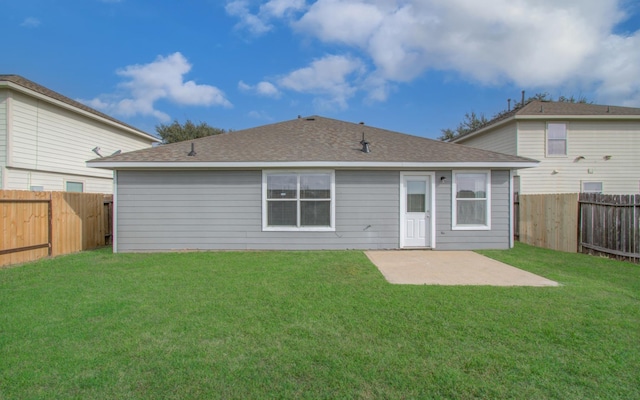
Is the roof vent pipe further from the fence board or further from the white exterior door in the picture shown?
the fence board

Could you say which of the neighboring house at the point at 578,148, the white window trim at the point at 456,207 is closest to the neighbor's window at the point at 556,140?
the neighboring house at the point at 578,148

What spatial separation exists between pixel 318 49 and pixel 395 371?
1537cm

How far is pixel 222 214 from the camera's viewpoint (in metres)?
8.77

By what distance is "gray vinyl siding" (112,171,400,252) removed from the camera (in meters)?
8.73

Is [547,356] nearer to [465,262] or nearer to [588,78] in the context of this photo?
[465,262]

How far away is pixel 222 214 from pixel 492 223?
768cm

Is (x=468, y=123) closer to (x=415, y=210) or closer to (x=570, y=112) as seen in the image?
(x=570, y=112)

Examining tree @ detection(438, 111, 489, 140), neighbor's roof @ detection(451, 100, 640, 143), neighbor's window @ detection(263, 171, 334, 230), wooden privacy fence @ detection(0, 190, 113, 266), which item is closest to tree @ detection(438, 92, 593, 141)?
tree @ detection(438, 111, 489, 140)

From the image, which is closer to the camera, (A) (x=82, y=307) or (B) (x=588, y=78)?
(A) (x=82, y=307)

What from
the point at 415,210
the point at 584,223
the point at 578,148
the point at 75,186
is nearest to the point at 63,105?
the point at 75,186

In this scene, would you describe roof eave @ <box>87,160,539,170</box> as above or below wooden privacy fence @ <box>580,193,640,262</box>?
above

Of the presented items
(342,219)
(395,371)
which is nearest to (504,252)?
(342,219)

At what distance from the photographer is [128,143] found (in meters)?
15.6

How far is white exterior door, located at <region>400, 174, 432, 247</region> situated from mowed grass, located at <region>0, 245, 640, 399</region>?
340 cm
